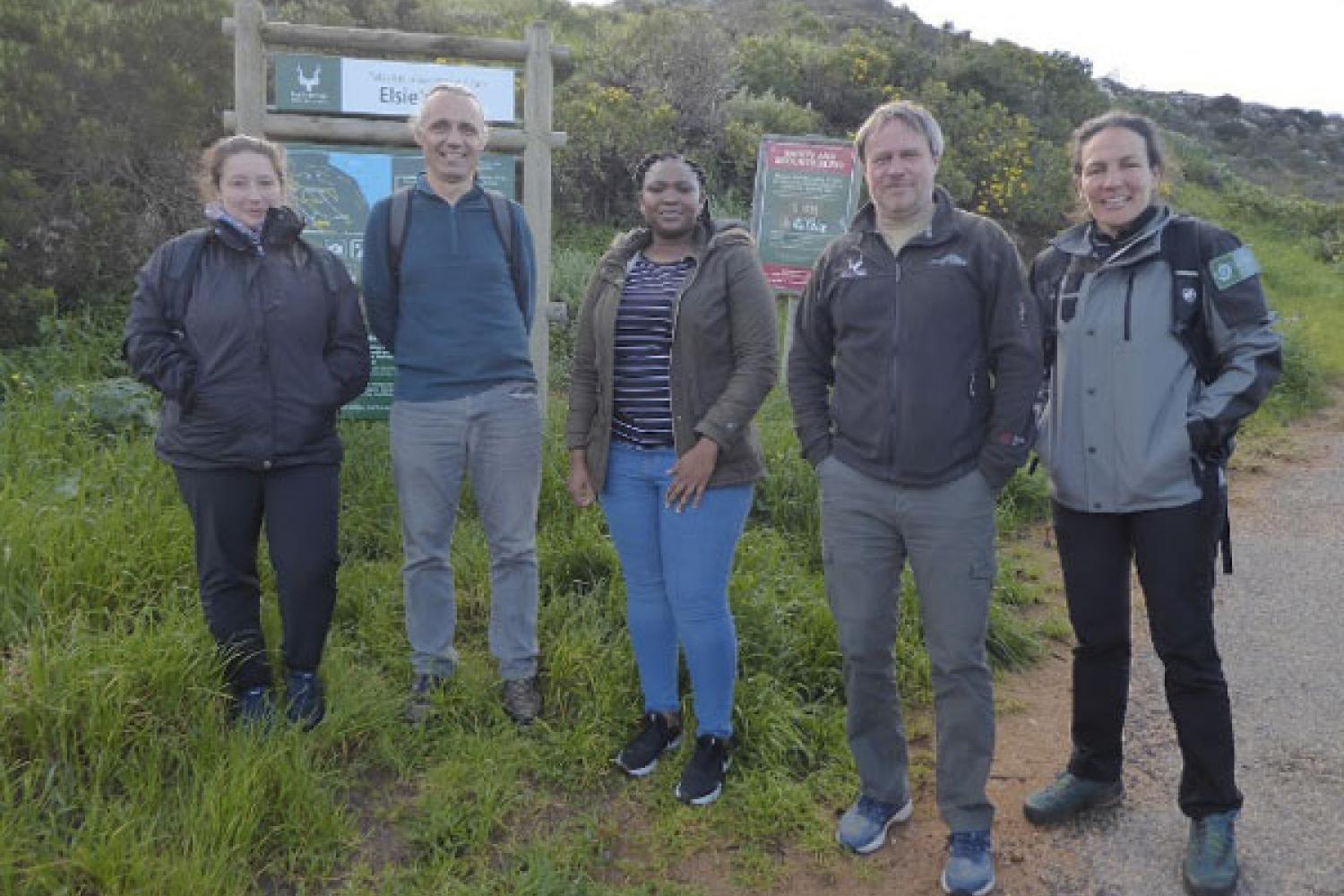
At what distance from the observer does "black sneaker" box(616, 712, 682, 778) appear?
12.1 ft

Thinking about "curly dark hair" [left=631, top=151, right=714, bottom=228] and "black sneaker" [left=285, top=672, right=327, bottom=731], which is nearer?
"curly dark hair" [left=631, top=151, right=714, bottom=228]

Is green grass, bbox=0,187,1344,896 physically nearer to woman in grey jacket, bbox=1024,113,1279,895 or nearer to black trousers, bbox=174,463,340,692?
black trousers, bbox=174,463,340,692

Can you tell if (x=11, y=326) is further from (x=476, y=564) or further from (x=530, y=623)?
(x=530, y=623)

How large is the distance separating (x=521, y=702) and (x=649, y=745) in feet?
1.63

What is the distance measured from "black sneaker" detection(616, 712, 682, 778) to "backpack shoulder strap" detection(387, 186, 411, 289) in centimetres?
175

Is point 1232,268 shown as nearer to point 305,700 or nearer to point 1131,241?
point 1131,241

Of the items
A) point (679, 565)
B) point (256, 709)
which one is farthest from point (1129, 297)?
point (256, 709)

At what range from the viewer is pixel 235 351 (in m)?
3.35

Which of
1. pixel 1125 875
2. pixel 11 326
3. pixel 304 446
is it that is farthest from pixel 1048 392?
pixel 11 326

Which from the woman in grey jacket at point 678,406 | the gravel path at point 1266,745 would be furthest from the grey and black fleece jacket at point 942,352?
the gravel path at point 1266,745

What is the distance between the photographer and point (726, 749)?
3684mm

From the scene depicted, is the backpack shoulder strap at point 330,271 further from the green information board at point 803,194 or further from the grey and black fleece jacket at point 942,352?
the green information board at point 803,194

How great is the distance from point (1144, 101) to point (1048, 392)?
31.6 meters

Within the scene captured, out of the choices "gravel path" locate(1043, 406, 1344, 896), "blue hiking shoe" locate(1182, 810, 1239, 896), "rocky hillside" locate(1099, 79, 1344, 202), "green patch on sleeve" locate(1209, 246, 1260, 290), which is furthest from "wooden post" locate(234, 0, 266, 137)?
"rocky hillside" locate(1099, 79, 1344, 202)
